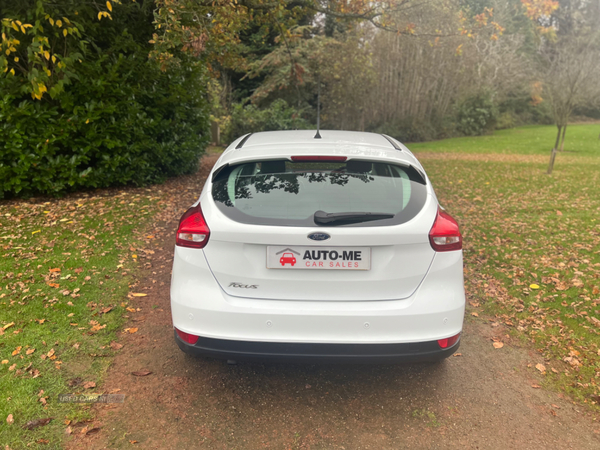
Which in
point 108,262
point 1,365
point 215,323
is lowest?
point 108,262

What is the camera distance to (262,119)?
22.5 meters

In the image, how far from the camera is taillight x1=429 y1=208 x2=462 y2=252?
9.61ft

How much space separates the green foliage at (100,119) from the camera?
8.50 metres

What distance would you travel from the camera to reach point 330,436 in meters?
2.95

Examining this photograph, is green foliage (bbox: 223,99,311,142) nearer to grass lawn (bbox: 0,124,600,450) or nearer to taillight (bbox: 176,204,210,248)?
grass lawn (bbox: 0,124,600,450)

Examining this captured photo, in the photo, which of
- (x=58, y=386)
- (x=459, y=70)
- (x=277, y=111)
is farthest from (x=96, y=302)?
(x=459, y=70)

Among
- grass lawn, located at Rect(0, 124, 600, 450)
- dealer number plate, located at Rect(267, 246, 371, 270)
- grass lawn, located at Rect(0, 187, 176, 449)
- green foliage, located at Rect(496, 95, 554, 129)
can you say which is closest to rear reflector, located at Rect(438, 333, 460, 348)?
dealer number plate, located at Rect(267, 246, 371, 270)

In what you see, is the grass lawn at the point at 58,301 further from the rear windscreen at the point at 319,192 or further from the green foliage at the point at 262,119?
the green foliage at the point at 262,119

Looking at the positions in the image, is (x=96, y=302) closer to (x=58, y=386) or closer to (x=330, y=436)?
(x=58, y=386)

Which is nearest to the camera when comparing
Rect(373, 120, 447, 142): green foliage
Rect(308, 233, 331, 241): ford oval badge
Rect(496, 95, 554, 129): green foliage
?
Rect(308, 233, 331, 241): ford oval badge

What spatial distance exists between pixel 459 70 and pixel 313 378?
2887cm

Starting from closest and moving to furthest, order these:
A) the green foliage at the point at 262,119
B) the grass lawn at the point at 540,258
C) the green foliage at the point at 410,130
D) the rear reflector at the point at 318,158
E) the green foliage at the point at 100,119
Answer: the rear reflector at the point at 318,158, the grass lawn at the point at 540,258, the green foliage at the point at 100,119, the green foliage at the point at 262,119, the green foliage at the point at 410,130

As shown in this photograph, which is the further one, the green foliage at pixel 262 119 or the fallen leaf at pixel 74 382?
the green foliage at pixel 262 119

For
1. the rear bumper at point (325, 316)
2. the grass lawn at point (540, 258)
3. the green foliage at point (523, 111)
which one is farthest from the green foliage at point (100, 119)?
the green foliage at point (523, 111)
